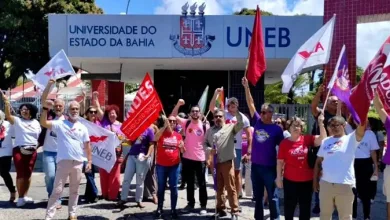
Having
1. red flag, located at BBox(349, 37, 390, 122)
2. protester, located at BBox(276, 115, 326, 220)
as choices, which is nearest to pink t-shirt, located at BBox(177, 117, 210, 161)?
protester, located at BBox(276, 115, 326, 220)

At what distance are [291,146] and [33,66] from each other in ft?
65.3

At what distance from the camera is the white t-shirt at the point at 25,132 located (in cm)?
825

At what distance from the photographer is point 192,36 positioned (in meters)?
14.7

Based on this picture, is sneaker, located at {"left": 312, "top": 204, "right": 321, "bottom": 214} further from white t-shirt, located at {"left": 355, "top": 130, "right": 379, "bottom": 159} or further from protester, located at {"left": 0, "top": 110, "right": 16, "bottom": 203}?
protester, located at {"left": 0, "top": 110, "right": 16, "bottom": 203}

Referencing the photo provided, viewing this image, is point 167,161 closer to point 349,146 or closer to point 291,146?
point 291,146

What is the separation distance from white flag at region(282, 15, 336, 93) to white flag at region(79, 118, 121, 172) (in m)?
2.93

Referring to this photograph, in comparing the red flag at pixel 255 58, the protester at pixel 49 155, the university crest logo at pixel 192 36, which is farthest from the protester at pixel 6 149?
the university crest logo at pixel 192 36

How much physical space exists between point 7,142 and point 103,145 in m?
1.75

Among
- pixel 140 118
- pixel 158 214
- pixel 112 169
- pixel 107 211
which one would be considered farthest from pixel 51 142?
pixel 158 214

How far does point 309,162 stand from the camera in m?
6.05

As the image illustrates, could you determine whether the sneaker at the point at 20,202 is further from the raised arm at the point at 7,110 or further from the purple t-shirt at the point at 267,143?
the purple t-shirt at the point at 267,143

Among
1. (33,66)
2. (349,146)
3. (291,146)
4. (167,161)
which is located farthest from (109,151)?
(33,66)

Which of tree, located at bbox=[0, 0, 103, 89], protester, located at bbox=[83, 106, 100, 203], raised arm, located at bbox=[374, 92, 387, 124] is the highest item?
tree, located at bbox=[0, 0, 103, 89]

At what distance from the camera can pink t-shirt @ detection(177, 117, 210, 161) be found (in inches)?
316
